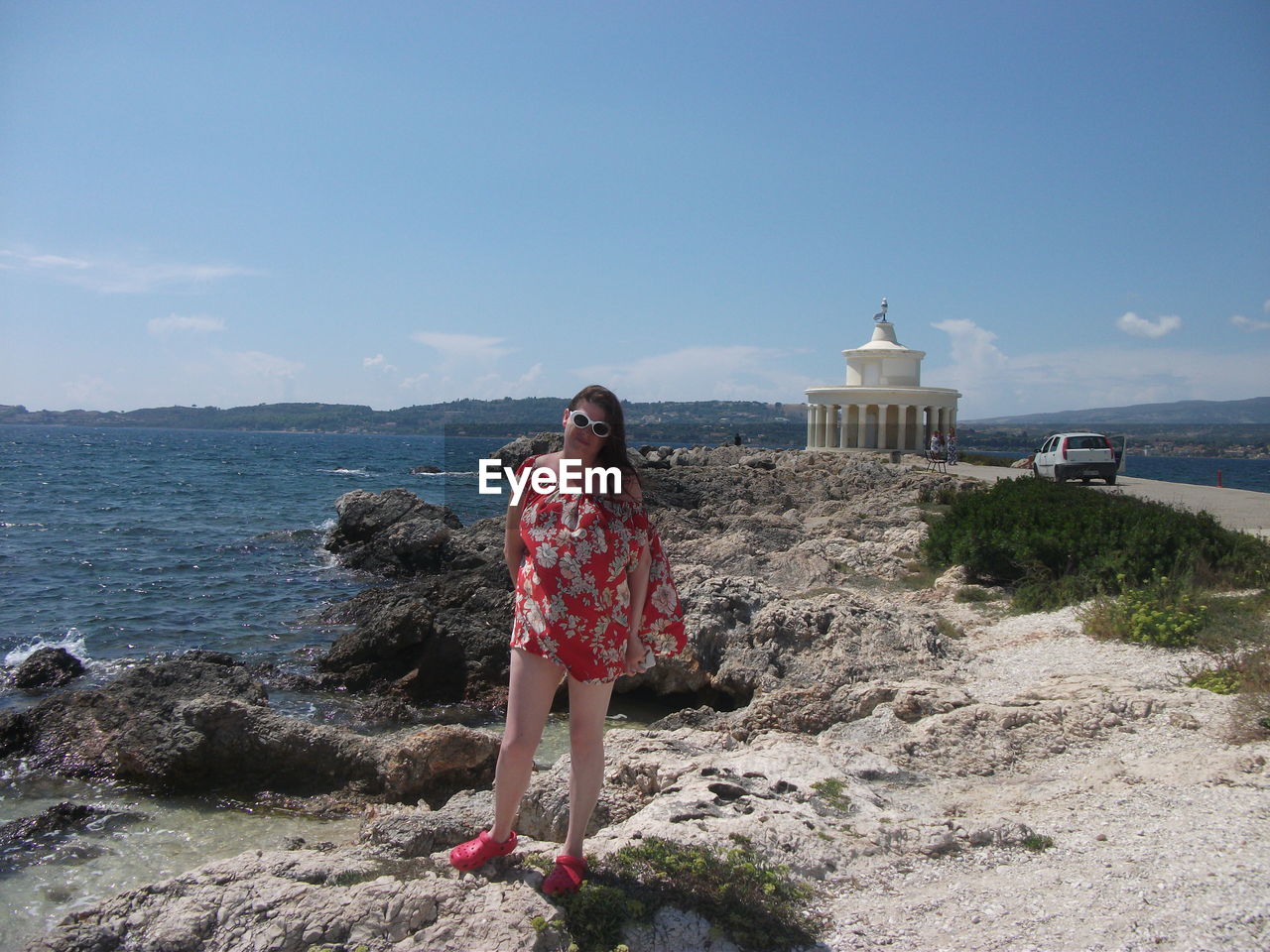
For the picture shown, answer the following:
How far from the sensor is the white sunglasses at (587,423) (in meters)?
3.76

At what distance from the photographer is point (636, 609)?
3.77m

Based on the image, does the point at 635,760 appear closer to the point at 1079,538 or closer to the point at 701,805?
the point at 701,805

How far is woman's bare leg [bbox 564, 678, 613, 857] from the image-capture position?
362cm

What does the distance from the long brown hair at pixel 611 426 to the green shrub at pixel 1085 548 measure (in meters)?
7.18

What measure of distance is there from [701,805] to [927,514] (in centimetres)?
1257

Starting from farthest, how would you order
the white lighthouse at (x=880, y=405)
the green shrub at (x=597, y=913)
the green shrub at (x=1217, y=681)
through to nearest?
1. the white lighthouse at (x=880, y=405)
2. the green shrub at (x=1217, y=681)
3. the green shrub at (x=597, y=913)

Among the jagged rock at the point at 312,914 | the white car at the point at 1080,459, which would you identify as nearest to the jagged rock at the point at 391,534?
the jagged rock at the point at 312,914

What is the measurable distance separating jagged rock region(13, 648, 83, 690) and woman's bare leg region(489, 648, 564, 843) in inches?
382

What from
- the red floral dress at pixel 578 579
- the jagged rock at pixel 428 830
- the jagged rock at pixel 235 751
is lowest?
the jagged rock at pixel 235 751

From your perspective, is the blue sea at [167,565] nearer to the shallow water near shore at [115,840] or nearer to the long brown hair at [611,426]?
the shallow water near shore at [115,840]

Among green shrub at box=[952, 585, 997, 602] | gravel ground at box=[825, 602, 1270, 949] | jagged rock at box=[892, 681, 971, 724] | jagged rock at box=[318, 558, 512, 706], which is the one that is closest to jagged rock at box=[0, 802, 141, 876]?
jagged rock at box=[318, 558, 512, 706]

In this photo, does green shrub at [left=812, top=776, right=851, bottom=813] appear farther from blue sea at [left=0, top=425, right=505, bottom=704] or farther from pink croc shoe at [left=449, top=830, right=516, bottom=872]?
blue sea at [left=0, top=425, right=505, bottom=704]

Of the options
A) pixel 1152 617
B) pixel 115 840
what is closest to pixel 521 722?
pixel 115 840

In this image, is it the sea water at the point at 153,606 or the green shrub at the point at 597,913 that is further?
the sea water at the point at 153,606
